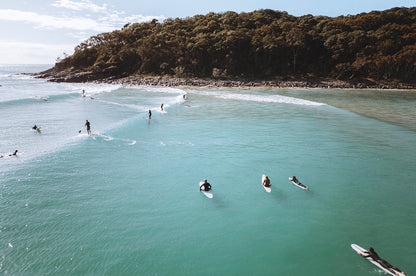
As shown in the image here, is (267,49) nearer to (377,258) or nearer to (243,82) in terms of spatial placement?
(243,82)

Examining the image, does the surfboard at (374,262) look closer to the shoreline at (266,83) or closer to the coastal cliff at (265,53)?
the shoreline at (266,83)

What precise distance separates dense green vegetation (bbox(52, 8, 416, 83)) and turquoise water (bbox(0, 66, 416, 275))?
2357 inches

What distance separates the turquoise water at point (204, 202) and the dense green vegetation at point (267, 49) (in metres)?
59.9

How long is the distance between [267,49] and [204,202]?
3215 inches

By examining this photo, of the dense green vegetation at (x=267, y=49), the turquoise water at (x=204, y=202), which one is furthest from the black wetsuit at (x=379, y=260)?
the dense green vegetation at (x=267, y=49)

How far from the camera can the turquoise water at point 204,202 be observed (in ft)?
29.0

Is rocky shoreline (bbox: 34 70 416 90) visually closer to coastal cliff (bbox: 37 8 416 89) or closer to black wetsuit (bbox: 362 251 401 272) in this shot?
coastal cliff (bbox: 37 8 416 89)

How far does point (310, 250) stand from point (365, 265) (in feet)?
6.10

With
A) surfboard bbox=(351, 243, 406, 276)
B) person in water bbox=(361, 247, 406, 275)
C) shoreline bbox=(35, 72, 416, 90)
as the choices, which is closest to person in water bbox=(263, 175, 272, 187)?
surfboard bbox=(351, 243, 406, 276)

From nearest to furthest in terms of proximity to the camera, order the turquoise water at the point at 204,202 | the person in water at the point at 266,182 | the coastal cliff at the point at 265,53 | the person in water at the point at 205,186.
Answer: the turquoise water at the point at 204,202, the person in water at the point at 205,186, the person in water at the point at 266,182, the coastal cliff at the point at 265,53

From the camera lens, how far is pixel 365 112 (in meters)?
36.0

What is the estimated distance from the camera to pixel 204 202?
12.5 metres

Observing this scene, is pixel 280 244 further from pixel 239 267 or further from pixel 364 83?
pixel 364 83

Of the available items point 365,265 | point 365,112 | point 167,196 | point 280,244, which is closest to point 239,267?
point 280,244
